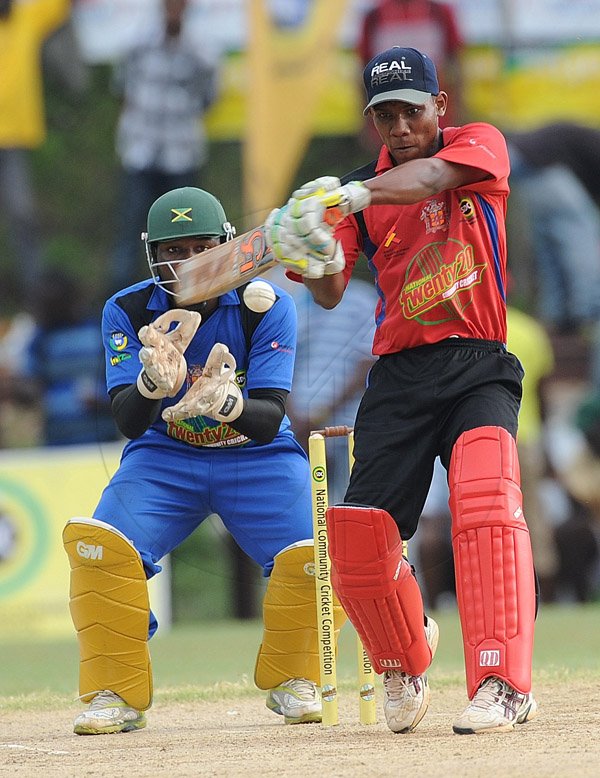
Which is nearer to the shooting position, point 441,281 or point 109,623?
point 441,281

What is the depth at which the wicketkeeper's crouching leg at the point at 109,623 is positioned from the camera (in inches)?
217

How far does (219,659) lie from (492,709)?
174 inches

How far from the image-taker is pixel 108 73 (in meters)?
15.2

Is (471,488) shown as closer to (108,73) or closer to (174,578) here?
(174,578)

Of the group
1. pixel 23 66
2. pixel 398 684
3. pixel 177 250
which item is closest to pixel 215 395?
pixel 177 250

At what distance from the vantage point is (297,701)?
5734 millimetres

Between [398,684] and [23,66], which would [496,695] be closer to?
[398,684]

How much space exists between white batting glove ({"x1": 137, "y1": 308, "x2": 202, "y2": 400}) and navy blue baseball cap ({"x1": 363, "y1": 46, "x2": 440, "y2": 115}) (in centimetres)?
99

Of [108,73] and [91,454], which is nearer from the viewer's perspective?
[91,454]

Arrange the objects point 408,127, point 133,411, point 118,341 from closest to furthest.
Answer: point 408,127 < point 133,411 < point 118,341

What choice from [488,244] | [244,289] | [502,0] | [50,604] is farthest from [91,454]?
[488,244]

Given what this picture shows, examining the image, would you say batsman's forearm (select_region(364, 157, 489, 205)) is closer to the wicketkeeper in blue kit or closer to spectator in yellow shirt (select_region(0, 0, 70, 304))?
the wicketkeeper in blue kit

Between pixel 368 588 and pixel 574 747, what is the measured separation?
0.88m

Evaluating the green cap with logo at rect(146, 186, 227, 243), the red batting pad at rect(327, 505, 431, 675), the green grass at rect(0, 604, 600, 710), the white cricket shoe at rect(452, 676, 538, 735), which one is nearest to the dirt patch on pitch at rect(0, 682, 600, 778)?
the white cricket shoe at rect(452, 676, 538, 735)
